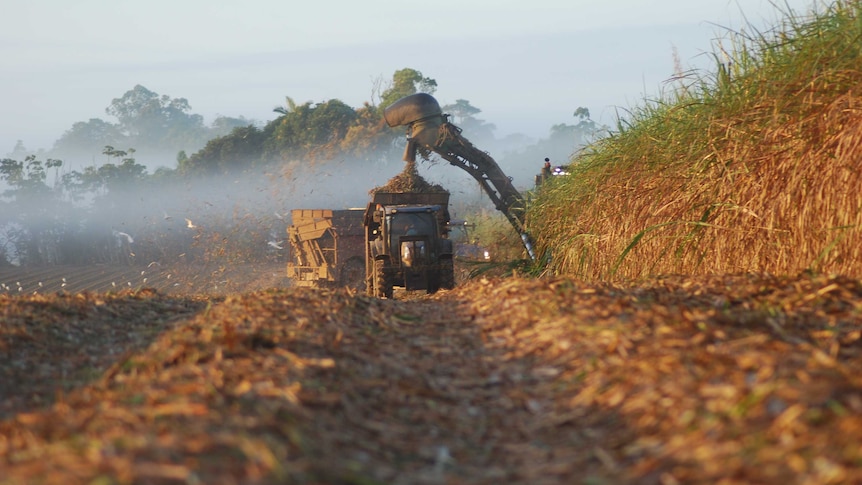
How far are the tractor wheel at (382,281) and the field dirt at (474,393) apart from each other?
7.57 m

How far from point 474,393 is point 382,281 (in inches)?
402

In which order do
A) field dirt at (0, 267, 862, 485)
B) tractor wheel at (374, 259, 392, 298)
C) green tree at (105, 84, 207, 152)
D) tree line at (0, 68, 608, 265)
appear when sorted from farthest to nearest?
green tree at (105, 84, 207, 152) < tree line at (0, 68, 608, 265) < tractor wheel at (374, 259, 392, 298) < field dirt at (0, 267, 862, 485)

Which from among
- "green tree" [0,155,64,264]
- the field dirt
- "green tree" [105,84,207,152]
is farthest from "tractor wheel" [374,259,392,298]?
"green tree" [105,84,207,152]

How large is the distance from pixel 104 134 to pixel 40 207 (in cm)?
6485

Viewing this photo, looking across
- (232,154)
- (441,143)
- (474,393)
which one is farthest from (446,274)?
(232,154)

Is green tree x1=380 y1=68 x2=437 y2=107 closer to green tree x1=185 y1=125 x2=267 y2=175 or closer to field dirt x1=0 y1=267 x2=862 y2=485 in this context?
green tree x1=185 y1=125 x2=267 y2=175

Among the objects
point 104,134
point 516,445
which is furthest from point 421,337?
point 104,134

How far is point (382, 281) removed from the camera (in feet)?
50.4

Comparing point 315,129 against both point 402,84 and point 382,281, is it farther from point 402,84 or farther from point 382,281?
point 382,281

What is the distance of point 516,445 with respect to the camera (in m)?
4.27

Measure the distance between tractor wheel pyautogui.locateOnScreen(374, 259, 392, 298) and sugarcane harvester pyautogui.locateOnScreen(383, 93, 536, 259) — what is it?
14.8 feet

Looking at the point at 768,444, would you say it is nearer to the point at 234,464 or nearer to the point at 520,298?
the point at 234,464

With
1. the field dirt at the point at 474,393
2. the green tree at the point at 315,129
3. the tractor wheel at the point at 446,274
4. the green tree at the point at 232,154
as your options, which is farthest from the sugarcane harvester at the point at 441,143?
the green tree at the point at 232,154

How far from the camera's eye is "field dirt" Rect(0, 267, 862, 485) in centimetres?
341
